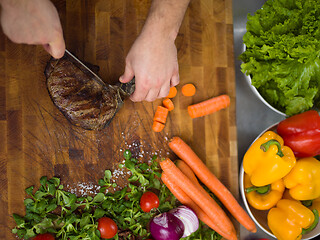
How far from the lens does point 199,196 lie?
6.23 ft

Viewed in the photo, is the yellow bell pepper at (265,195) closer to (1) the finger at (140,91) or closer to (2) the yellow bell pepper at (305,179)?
(2) the yellow bell pepper at (305,179)

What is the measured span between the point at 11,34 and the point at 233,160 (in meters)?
1.59

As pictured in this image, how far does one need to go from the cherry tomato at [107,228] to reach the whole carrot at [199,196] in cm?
48

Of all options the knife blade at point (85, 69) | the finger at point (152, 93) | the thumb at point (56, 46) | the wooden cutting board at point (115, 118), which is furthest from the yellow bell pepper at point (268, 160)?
the thumb at point (56, 46)

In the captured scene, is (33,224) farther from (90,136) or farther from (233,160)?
(233,160)

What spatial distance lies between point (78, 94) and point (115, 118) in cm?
35

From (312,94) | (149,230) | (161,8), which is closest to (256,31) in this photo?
(312,94)

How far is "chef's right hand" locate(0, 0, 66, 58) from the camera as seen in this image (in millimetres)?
1008

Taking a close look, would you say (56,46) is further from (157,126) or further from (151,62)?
(157,126)

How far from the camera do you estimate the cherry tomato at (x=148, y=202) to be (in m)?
1.78

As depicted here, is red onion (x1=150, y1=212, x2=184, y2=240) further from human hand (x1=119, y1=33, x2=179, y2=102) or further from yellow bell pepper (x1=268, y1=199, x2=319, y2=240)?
human hand (x1=119, y1=33, x2=179, y2=102)

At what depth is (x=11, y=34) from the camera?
1.05 meters

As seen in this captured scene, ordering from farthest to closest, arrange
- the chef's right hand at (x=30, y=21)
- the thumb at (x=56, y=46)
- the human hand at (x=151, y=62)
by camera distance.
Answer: the human hand at (x=151, y=62)
the thumb at (x=56, y=46)
the chef's right hand at (x=30, y=21)

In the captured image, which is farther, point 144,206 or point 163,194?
point 163,194
